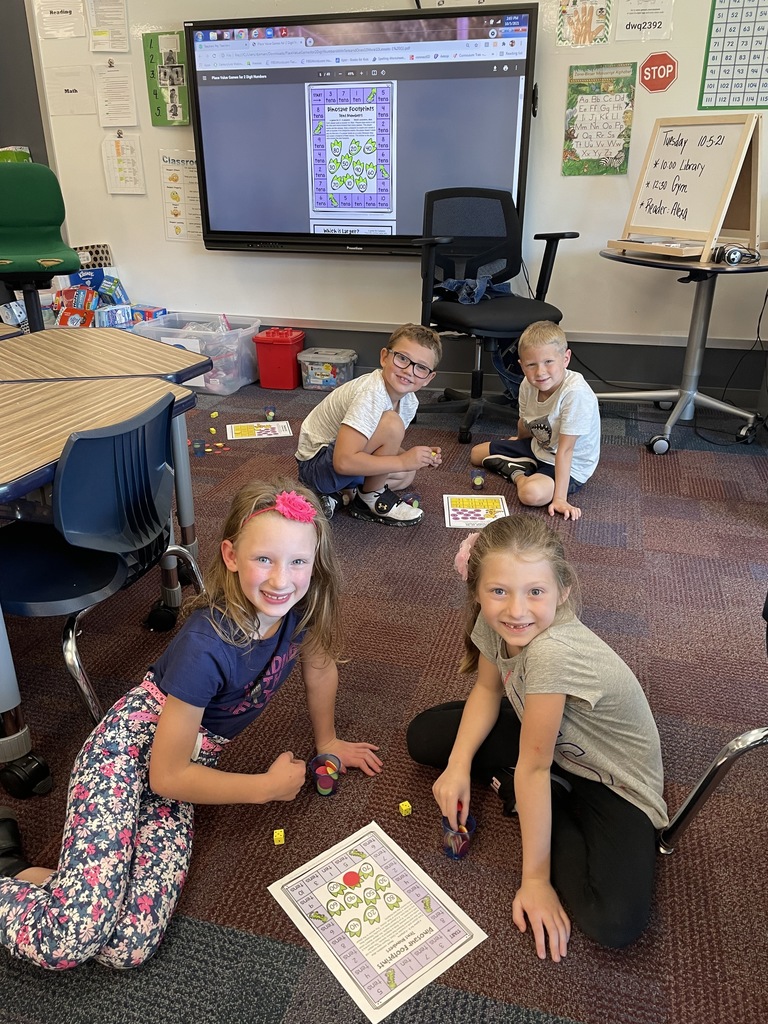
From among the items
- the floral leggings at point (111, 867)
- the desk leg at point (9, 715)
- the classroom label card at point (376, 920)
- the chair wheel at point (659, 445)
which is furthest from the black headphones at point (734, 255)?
the desk leg at point (9, 715)

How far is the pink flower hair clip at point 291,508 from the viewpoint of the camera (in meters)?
1.13

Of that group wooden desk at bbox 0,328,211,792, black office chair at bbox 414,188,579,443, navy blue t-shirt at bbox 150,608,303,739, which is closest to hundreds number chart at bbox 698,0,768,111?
black office chair at bbox 414,188,579,443

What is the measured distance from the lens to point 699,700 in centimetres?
160

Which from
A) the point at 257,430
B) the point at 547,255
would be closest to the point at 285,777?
the point at 257,430

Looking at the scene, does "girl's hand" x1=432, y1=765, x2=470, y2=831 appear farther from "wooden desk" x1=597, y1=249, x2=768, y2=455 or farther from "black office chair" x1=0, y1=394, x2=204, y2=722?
"wooden desk" x1=597, y1=249, x2=768, y2=455

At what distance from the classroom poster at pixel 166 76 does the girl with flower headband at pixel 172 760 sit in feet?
10.7

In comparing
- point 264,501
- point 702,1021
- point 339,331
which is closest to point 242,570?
point 264,501

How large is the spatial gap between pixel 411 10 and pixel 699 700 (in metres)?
3.07

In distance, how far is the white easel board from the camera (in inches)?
110

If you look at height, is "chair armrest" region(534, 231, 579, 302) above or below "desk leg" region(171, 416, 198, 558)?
above

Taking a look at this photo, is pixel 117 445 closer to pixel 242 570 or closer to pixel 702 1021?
pixel 242 570

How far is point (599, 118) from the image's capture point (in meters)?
3.24

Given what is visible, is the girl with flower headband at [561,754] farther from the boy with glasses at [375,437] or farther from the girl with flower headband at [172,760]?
the boy with glasses at [375,437]

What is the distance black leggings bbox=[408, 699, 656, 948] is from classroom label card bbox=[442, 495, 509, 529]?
1125 mm
